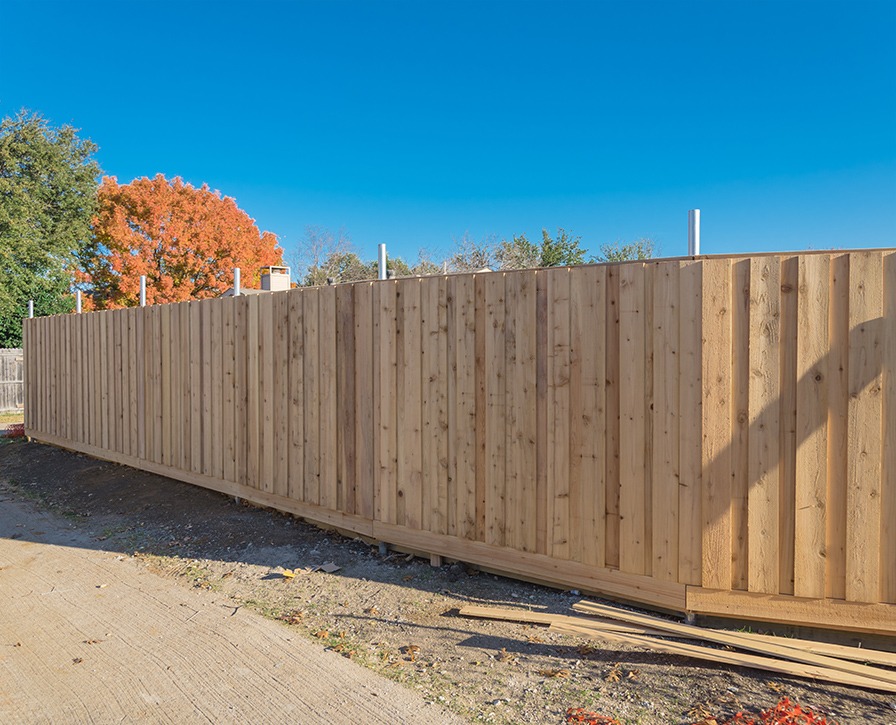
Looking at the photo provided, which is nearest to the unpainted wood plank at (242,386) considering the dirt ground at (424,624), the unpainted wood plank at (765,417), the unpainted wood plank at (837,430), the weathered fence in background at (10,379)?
the dirt ground at (424,624)

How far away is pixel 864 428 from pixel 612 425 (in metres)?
1.32

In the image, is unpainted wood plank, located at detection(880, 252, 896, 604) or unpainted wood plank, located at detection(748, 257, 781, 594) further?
unpainted wood plank, located at detection(748, 257, 781, 594)

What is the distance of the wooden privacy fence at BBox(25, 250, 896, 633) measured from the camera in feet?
11.5

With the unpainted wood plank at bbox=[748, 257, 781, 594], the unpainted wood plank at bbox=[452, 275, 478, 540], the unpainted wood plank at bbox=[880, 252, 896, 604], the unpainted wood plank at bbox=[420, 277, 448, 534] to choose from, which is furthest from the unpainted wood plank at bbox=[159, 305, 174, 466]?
the unpainted wood plank at bbox=[880, 252, 896, 604]

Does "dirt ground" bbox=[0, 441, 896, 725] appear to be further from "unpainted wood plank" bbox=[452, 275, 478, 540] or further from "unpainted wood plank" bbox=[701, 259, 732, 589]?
"unpainted wood plank" bbox=[701, 259, 732, 589]

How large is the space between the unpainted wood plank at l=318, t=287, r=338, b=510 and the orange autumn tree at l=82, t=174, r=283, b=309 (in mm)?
16964

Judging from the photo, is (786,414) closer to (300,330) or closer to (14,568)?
(300,330)

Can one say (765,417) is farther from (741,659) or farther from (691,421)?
(741,659)

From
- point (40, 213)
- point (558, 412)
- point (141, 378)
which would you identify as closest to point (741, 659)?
point (558, 412)

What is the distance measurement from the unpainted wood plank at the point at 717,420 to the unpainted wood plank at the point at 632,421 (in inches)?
13.9

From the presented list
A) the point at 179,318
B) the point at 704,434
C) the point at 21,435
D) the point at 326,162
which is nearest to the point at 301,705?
the point at 704,434

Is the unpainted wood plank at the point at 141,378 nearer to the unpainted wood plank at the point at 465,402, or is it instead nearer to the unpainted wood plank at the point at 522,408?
the unpainted wood plank at the point at 465,402

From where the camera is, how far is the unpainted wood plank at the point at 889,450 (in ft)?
11.1

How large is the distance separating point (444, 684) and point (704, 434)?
6.37 feet
